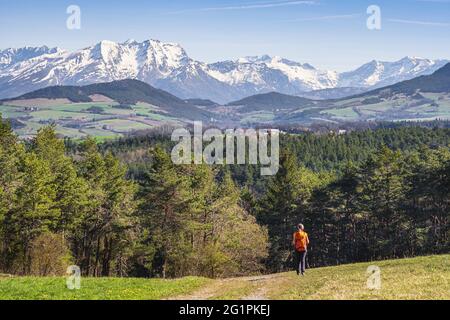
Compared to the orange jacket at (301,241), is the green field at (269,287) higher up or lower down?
lower down

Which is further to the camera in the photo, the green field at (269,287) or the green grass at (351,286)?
the green field at (269,287)

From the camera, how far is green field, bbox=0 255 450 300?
24797 mm

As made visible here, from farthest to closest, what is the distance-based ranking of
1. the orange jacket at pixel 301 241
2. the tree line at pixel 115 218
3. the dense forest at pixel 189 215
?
the dense forest at pixel 189 215 → the tree line at pixel 115 218 → the orange jacket at pixel 301 241

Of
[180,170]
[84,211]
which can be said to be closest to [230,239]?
[180,170]

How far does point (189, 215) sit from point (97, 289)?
112ft

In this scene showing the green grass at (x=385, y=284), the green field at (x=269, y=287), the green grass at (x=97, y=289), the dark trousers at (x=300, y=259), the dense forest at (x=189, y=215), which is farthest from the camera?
the dense forest at (x=189, y=215)

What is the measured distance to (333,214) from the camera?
87.9 metres

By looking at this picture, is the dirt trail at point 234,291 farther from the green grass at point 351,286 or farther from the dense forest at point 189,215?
the dense forest at point 189,215

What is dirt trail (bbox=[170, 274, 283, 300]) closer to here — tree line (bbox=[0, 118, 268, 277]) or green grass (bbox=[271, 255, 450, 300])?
green grass (bbox=[271, 255, 450, 300])

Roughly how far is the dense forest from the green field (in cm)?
2657

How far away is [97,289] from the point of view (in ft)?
96.6

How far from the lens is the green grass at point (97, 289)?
26.6 meters

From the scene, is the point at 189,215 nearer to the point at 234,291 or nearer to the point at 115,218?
the point at 115,218

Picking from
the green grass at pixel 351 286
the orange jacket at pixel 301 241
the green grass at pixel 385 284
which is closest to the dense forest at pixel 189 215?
the green grass at pixel 351 286
